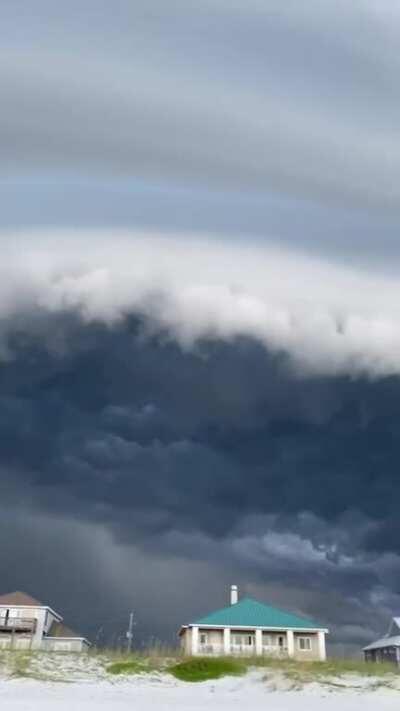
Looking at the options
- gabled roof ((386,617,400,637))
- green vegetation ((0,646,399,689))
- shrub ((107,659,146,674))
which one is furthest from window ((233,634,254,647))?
shrub ((107,659,146,674))

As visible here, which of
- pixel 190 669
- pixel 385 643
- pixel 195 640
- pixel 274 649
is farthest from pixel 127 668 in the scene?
pixel 385 643

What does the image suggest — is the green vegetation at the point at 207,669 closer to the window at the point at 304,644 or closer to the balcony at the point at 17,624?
the window at the point at 304,644

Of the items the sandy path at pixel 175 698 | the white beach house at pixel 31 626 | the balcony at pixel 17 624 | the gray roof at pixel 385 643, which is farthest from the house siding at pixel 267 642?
the sandy path at pixel 175 698

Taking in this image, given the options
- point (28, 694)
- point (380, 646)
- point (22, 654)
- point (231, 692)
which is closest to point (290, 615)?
point (380, 646)

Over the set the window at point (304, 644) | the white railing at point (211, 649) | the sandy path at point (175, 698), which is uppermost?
the window at point (304, 644)

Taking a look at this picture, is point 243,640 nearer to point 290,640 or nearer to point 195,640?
point 290,640

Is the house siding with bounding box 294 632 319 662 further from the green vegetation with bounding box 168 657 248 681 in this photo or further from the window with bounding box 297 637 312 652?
the green vegetation with bounding box 168 657 248 681
